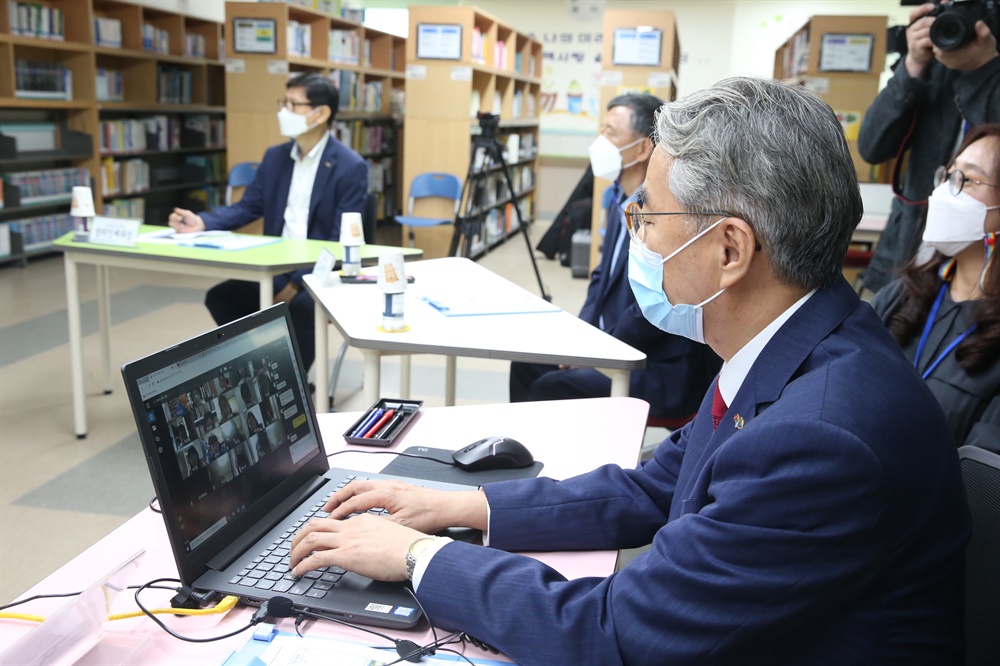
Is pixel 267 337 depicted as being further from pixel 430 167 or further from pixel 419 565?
pixel 430 167

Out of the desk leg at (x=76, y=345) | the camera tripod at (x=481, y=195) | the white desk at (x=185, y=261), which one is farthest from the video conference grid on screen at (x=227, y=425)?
the camera tripod at (x=481, y=195)

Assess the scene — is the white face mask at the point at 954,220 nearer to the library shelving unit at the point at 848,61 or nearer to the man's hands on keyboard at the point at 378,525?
the man's hands on keyboard at the point at 378,525

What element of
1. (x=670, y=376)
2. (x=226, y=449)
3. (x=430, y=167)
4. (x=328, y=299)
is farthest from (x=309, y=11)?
(x=226, y=449)

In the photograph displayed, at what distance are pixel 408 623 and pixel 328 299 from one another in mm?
1783

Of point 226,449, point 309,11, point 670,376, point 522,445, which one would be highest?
point 309,11

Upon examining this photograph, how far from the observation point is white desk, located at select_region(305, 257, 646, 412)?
2.12m

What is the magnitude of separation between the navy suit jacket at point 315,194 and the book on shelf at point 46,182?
3126mm

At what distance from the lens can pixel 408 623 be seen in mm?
946

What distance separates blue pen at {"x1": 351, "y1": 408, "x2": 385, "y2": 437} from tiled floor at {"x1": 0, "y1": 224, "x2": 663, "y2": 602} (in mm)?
1297

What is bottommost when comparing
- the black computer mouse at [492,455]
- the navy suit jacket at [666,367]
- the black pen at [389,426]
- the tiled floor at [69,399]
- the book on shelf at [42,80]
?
the tiled floor at [69,399]

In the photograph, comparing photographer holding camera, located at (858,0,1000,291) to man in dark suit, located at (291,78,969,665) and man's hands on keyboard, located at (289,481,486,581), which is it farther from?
man's hands on keyboard, located at (289,481,486,581)

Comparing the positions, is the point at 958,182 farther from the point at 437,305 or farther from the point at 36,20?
the point at 36,20

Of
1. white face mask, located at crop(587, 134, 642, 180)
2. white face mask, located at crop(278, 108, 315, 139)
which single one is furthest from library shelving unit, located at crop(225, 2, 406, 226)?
white face mask, located at crop(587, 134, 642, 180)

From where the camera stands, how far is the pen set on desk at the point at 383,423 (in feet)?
4.97
